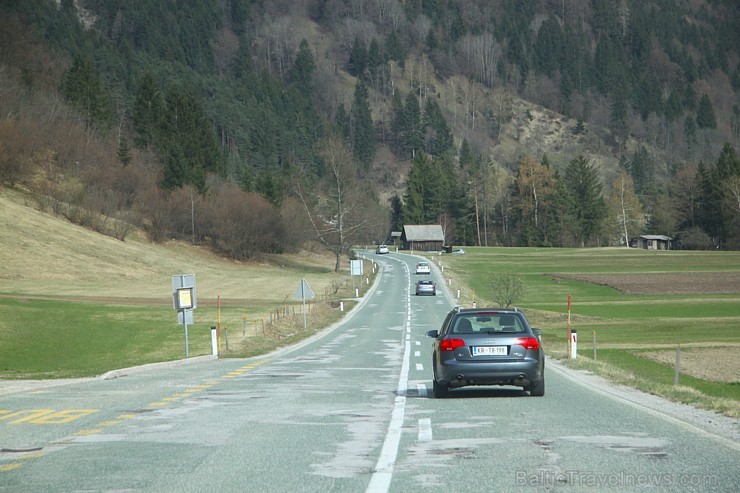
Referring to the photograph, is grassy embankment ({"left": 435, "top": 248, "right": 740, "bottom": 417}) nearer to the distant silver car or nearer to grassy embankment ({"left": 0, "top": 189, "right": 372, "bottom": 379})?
the distant silver car

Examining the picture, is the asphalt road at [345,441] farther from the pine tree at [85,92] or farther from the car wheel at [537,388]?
the pine tree at [85,92]

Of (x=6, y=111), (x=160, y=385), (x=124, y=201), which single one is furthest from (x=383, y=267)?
(x=160, y=385)

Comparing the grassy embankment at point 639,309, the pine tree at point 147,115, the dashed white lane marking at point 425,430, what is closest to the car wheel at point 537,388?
the grassy embankment at point 639,309

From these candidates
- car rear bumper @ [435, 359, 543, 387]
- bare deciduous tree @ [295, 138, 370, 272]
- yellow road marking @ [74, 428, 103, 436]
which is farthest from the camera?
bare deciduous tree @ [295, 138, 370, 272]

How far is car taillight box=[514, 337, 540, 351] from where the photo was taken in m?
15.6

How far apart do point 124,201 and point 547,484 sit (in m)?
106

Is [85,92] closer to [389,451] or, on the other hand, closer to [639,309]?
[639,309]

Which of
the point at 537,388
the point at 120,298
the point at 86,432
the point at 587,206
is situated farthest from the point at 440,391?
the point at 587,206

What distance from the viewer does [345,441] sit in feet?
35.9

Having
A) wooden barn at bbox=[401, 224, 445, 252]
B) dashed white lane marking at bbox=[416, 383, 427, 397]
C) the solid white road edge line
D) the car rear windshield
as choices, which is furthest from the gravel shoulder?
wooden barn at bbox=[401, 224, 445, 252]

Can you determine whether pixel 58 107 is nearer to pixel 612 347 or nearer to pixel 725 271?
pixel 725 271

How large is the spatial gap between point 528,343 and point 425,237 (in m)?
149

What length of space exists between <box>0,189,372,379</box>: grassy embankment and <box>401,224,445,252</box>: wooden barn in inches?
1732

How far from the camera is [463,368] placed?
50.9 ft
